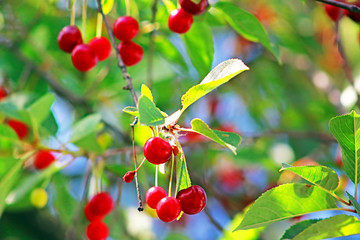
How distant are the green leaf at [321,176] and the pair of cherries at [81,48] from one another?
661 mm

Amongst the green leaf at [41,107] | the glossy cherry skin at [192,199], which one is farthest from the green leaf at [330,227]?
the green leaf at [41,107]

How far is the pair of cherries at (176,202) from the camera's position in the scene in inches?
37.0

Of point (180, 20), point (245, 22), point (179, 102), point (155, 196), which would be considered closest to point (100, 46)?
point (180, 20)

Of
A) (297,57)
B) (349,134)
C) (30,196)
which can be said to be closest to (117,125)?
(30,196)

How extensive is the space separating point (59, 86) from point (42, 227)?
36.7 inches

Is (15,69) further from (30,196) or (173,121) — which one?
(173,121)

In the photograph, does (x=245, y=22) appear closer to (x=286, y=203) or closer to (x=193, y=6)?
(x=193, y=6)

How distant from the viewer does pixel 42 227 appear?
8.44 ft

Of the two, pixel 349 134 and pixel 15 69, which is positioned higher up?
pixel 349 134

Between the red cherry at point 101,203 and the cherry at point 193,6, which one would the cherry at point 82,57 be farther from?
the red cherry at point 101,203

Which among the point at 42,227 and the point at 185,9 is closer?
the point at 185,9

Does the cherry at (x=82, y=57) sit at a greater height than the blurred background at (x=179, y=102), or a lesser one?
greater

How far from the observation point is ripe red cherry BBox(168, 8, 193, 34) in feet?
4.13

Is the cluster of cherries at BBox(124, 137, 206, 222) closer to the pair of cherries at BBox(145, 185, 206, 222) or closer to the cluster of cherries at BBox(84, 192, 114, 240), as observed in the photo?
the pair of cherries at BBox(145, 185, 206, 222)
